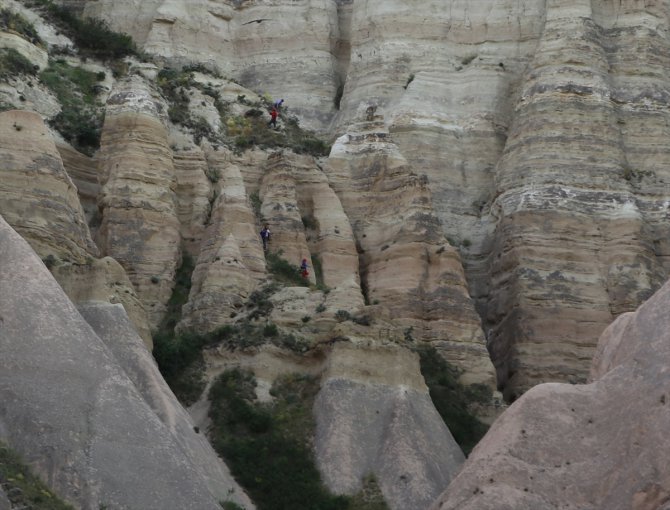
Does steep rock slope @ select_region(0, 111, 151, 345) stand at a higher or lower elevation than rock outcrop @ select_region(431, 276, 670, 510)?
higher

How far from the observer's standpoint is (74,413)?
4312cm

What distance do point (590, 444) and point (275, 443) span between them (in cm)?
1224

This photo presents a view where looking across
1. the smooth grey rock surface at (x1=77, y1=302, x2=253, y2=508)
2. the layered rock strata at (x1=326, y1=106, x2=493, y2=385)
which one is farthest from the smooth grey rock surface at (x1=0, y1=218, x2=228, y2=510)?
the layered rock strata at (x1=326, y1=106, x2=493, y2=385)

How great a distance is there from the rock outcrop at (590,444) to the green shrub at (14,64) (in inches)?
996

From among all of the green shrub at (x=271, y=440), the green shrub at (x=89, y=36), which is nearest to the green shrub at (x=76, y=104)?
the green shrub at (x=89, y=36)

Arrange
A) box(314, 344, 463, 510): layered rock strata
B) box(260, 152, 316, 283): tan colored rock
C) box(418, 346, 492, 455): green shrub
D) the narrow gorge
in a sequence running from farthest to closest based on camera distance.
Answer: box(260, 152, 316, 283): tan colored rock
box(418, 346, 492, 455): green shrub
box(314, 344, 463, 510): layered rock strata
the narrow gorge

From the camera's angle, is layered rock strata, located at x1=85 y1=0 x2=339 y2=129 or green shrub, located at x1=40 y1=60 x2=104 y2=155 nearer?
green shrub, located at x1=40 y1=60 x2=104 y2=155

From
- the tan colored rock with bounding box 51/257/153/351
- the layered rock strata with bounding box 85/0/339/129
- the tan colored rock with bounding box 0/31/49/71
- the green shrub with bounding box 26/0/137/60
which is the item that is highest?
the layered rock strata with bounding box 85/0/339/129

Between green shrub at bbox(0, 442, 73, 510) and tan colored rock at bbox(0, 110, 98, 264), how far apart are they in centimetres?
994

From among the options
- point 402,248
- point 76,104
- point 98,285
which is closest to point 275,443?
point 98,285

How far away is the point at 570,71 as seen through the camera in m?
65.5

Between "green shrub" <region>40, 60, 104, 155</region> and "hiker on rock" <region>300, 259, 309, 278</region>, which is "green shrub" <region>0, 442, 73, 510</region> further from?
"green shrub" <region>40, 60, 104, 155</region>

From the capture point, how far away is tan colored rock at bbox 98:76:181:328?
5681 centimetres

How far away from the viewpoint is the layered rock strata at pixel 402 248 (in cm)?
5712
